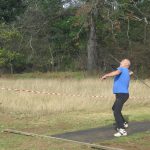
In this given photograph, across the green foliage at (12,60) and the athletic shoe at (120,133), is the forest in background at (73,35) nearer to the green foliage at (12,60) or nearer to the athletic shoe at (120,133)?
the green foliage at (12,60)

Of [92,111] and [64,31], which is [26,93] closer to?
[92,111]

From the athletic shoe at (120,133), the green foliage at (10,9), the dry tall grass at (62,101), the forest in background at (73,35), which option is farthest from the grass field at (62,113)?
the green foliage at (10,9)

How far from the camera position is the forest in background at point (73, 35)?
39.4 m

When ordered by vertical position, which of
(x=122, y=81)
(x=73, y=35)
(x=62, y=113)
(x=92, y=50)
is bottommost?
(x=62, y=113)

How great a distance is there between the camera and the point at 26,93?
19.1m

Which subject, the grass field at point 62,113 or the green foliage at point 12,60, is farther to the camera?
the green foliage at point 12,60

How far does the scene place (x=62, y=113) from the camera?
15781 millimetres

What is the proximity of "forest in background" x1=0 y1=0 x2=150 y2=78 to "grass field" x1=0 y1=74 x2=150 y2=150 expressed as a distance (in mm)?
16956

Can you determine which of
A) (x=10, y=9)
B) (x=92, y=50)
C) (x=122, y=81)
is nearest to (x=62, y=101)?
(x=122, y=81)

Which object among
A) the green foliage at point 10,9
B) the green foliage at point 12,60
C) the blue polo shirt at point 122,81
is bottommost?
the green foliage at point 12,60

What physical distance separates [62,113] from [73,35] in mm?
31640

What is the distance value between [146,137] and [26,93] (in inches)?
334

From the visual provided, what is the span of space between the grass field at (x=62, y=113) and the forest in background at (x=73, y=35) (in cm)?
1696

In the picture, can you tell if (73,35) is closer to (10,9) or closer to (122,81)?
(10,9)
